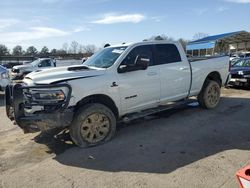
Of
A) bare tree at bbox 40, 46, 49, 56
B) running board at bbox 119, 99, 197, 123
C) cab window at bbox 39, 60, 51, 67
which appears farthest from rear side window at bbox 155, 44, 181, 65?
bare tree at bbox 40, 46, 49, 56

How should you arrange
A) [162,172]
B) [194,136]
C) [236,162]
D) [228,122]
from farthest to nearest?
[228,122]
[194,136]
[236,162]
[162,172]

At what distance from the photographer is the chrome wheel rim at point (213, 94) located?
27.6ft

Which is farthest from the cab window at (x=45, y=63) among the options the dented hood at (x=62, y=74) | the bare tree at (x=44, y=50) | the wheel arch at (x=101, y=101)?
the bare tree at (x=44, y=50)

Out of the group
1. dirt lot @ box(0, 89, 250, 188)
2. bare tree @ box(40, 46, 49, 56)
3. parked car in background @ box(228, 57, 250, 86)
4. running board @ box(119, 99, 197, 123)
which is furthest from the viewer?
bare tree @ box(40, 46, 49, 56)

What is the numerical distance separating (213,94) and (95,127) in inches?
169

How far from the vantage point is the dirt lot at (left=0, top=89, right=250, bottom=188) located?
163 inches

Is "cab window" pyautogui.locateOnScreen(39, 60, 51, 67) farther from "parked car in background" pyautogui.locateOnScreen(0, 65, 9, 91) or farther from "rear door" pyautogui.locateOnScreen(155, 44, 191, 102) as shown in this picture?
"rear door" pyautogui.locateOnScreen(155, 44, 191, 102)

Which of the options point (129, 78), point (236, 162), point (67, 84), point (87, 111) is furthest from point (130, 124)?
point (236, 162)

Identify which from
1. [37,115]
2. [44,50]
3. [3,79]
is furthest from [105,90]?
[44,50]

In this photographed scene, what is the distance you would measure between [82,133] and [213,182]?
2.54 m

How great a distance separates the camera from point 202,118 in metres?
7.46

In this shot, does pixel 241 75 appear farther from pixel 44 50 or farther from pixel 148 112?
pixel 44 50

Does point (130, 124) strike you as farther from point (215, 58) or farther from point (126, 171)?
point (215, 58)

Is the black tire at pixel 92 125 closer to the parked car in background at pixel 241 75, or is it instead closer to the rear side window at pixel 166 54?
the rear side window at pixel 166 54
